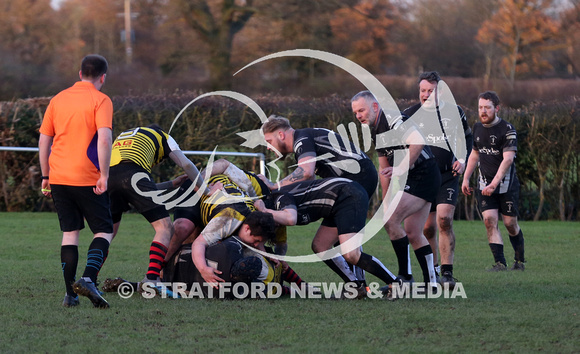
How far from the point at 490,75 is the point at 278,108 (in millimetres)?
19721

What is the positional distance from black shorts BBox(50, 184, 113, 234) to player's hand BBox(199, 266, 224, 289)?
2.77 feet

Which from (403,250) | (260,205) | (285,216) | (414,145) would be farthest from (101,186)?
(403,250)

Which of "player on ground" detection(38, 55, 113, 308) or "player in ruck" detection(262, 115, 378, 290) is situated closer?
"player on ground" detection(38, 55, 113, 308)

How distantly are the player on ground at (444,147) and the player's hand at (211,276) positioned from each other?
2462 millimetres

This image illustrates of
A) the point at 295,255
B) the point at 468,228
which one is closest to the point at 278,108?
the point at 468,228

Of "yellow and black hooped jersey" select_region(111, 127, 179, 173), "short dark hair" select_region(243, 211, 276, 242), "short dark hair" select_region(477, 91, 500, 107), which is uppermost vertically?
"short dark hair" select_region(477, 91, 500, 107)

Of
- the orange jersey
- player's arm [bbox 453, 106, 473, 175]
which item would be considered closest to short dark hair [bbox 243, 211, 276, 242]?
the orange jersey

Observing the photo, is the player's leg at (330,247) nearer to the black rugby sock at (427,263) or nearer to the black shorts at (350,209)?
the black shorts at (350,209)

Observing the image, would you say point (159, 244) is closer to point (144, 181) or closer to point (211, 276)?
point (144, 181)

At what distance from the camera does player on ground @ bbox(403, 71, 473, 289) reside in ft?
24.8

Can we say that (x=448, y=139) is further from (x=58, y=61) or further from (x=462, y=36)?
(x=462, y=36)

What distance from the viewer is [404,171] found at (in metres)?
6.56

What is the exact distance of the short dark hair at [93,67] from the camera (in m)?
5.94

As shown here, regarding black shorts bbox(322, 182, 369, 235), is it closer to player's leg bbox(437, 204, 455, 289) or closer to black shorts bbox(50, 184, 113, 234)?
player's leg bbox(437, 204, 455, 289)
